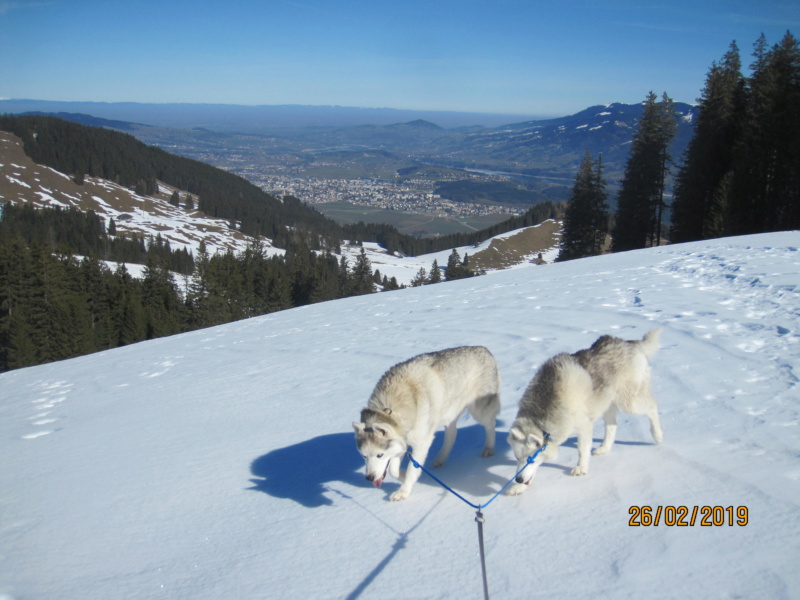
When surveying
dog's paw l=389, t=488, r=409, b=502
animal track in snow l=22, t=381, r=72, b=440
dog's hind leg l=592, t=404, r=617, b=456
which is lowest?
animal track in snow l=22, t=381, r=72, b=440

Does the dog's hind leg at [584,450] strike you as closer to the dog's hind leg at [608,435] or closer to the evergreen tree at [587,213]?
the dog's hind leg at [608,435]

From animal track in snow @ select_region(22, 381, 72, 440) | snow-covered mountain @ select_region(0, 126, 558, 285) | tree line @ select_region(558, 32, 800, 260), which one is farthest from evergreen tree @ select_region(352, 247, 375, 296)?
animal track in snow @ select_region(22, 381, 72, 440)

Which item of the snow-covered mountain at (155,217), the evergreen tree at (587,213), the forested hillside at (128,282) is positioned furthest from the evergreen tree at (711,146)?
the snow-covered mountain at (155,217)

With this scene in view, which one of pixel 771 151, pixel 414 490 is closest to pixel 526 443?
pixel 414 490

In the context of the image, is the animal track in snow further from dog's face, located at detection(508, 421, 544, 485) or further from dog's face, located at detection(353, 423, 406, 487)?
dog's face, located at detection(508, 421, 544, 485)

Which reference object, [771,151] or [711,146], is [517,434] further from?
[711,146]

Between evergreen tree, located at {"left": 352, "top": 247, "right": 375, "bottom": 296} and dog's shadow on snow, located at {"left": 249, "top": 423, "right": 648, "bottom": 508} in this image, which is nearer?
dog's shadow on snow, located at {"left": 249, "top": 423, "right": 648, "bottom": 508}
